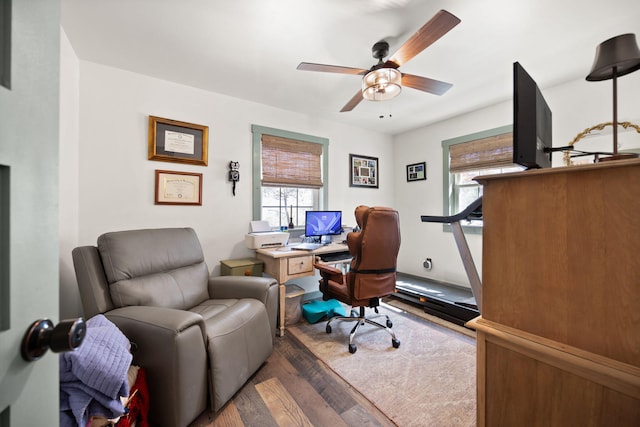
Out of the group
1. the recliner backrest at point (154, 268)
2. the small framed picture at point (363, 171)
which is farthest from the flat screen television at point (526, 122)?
the small framed picture at point (363, 171)

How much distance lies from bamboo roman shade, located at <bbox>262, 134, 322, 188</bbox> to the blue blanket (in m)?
2.24

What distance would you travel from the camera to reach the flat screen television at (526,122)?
881 mm

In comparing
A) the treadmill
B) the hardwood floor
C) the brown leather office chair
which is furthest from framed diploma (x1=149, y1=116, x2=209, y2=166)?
the treadmill

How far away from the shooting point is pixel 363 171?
13.0 ft

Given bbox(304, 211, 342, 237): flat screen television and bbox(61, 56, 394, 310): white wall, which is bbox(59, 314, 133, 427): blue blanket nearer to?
bbox(61, 56, 394, 310): white wall

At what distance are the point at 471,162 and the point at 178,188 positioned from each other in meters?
3.63

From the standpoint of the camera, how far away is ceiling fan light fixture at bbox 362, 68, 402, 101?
1.90 meters

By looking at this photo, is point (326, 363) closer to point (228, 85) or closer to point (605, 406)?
point (605, 406)

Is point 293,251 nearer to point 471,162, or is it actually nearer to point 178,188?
point 178,188

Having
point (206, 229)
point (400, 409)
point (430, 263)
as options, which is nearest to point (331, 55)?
point (206, 229)

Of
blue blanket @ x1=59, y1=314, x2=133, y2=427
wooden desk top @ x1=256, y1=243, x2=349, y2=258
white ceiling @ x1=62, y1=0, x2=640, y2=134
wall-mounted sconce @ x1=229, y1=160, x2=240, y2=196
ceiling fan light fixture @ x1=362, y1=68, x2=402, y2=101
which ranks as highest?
white ceiling @ x1=62, y1=0, x2=640, y2=134

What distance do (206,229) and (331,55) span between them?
2123 millimetres

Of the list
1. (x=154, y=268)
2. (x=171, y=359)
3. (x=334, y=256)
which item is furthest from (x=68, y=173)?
(x=334, y=256)

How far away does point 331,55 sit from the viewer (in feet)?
6.97
